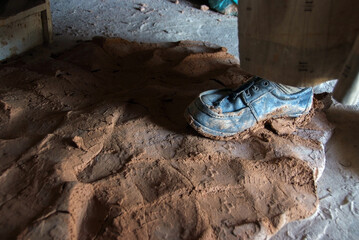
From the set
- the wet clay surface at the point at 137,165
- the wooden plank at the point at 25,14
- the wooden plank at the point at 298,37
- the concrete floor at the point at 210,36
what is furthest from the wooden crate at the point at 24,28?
the wooden plank at the point at 298,37

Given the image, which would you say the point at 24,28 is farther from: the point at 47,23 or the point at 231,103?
the point at 231,103

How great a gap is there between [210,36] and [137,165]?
57.0 inches

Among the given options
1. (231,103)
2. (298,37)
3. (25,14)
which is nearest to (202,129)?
(231,103)

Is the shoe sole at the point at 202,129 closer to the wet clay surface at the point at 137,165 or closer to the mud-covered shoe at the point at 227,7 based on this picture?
the wet clay surface at the point at 137,165

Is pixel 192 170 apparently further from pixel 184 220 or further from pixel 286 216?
pixel 286 216

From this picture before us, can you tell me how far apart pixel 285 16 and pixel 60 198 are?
2.76ft

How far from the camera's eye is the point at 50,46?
2.01 m

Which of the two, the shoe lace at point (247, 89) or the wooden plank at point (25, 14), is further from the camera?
the wooden plank at point (25, 14)

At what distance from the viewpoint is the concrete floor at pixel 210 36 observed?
1081mm

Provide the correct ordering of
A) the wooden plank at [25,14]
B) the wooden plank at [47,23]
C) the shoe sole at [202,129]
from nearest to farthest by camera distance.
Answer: the shoe sole at [202,129] → the wooden plank at [25,14] → the wooden plank at [47,23]

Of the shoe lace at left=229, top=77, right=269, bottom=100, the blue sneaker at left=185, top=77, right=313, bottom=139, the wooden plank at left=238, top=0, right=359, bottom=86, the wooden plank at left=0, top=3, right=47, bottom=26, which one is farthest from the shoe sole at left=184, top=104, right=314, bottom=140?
the wooden plank at left=0, top=3, right=47, bottom=26

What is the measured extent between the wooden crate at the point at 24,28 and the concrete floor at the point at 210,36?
117 mm

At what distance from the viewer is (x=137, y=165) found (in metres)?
1.13

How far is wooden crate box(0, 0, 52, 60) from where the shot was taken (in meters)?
1.76
